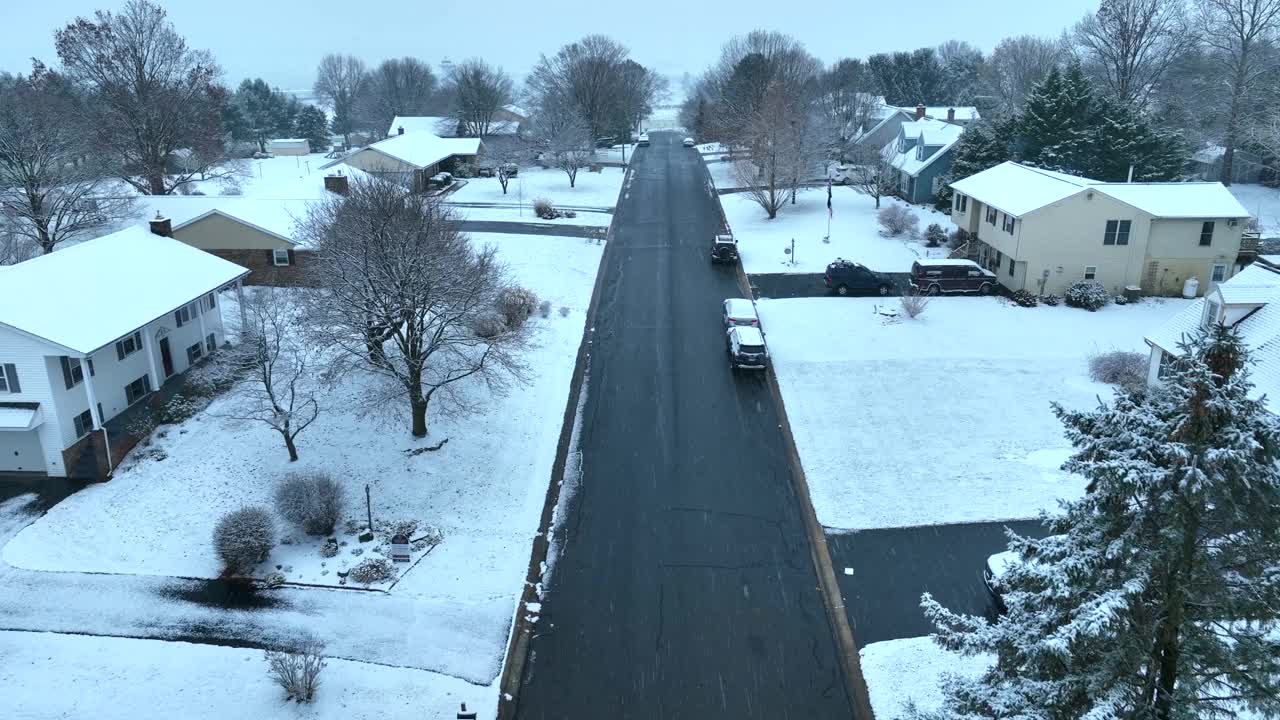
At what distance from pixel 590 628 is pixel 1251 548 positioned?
1201 centimetres

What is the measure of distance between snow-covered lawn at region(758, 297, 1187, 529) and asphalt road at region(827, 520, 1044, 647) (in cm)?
54

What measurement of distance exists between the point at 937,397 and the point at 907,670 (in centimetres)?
1405

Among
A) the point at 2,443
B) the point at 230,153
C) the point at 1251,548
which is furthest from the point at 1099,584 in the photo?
the point at 230,153

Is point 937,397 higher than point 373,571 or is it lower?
higher

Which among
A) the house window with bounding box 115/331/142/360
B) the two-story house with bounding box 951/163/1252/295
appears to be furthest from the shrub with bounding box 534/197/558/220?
the house window with bounding box 115/331/142/360

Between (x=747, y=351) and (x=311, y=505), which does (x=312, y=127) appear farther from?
(x=311, y=505)

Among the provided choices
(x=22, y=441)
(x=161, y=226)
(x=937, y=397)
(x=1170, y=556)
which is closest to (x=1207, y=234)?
(x=937, y=397)

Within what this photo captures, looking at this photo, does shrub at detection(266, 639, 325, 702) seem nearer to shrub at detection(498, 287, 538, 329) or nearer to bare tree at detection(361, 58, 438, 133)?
shrub at detection(498, 287, 538, 329)

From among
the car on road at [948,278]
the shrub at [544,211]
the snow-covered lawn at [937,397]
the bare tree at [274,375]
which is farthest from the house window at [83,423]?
the shrub at [544,211]

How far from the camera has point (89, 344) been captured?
76.2ft

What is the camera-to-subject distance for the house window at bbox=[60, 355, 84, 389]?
23812 mm

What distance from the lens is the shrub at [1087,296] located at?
3756 centimetres

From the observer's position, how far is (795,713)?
599 inches

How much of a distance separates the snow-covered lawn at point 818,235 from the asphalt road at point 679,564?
45.0ft
